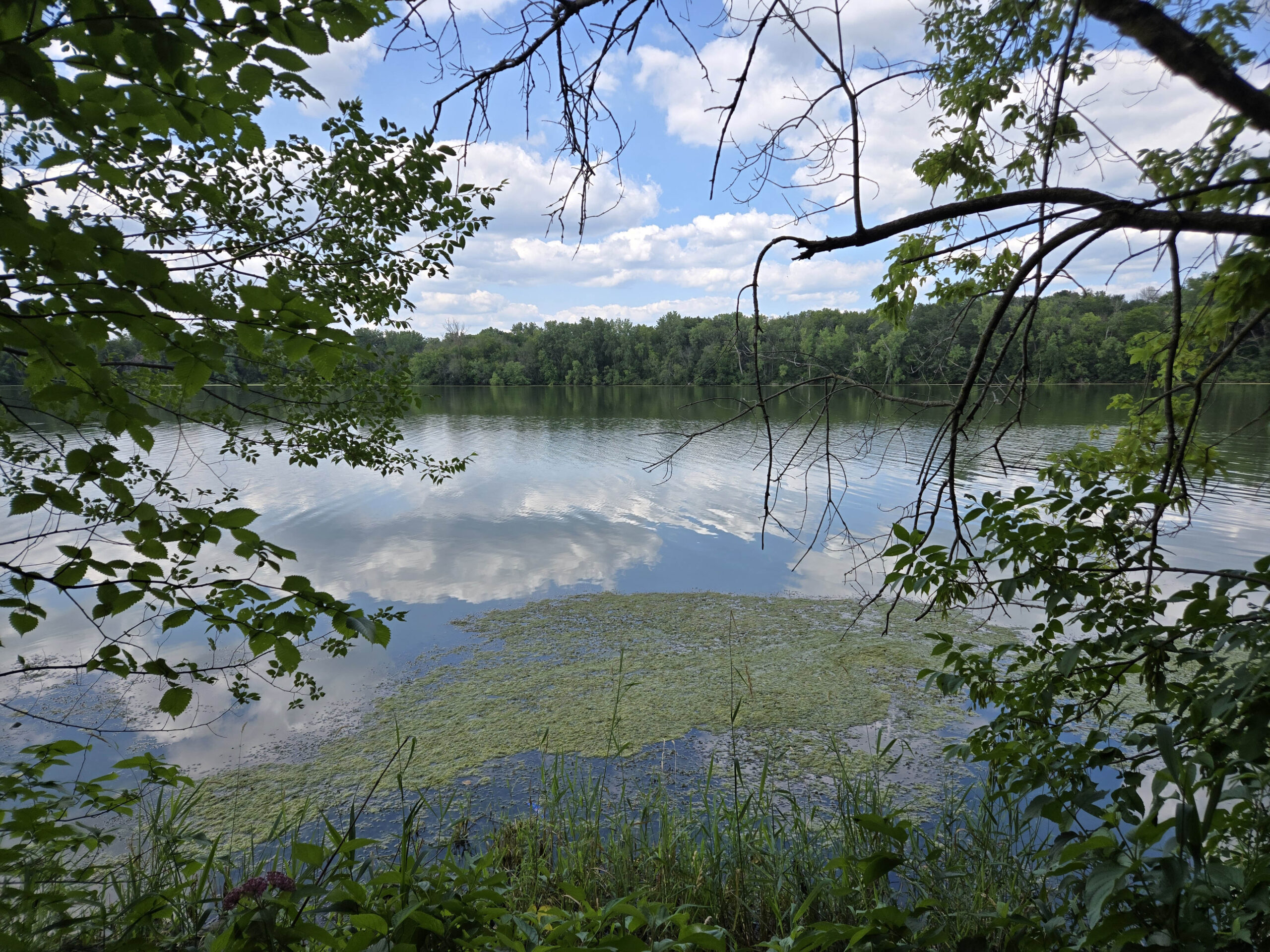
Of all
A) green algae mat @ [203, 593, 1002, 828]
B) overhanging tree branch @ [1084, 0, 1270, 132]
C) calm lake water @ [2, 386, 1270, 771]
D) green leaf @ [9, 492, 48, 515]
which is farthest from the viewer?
calm lake water @ [2, 386, 1270, 771]

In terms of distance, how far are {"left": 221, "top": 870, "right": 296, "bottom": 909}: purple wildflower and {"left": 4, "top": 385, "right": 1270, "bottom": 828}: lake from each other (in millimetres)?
1224

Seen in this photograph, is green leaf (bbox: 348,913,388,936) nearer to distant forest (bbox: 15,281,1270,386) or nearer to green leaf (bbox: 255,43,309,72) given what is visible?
distant forest (bbox: 15,281,1270,386)

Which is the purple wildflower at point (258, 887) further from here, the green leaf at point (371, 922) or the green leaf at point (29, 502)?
the green leaf at point (29, 502)

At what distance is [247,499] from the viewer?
33.7ft

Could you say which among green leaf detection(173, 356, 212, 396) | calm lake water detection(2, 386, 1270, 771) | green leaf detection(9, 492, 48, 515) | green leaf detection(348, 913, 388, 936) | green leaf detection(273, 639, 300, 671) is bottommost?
calm lake water detection(2, 386, 1270, 771)

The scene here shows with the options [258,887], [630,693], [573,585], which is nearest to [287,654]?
[258,887]

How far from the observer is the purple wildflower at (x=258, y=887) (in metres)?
1.16

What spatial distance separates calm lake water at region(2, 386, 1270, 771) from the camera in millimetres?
4848

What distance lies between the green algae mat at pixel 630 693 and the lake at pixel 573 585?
25mm

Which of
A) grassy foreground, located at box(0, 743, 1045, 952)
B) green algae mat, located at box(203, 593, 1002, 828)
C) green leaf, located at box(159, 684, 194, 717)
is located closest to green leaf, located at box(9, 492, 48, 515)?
green leaf, located at box(159, 684, 194, 717)

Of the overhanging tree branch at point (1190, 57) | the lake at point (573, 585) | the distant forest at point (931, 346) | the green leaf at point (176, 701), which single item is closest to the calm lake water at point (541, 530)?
the lake at point (573, 585)

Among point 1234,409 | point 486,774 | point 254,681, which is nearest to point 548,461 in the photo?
point 254,681

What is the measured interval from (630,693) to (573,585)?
269cm

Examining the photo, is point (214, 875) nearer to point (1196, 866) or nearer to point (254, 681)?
point (254, 681)
